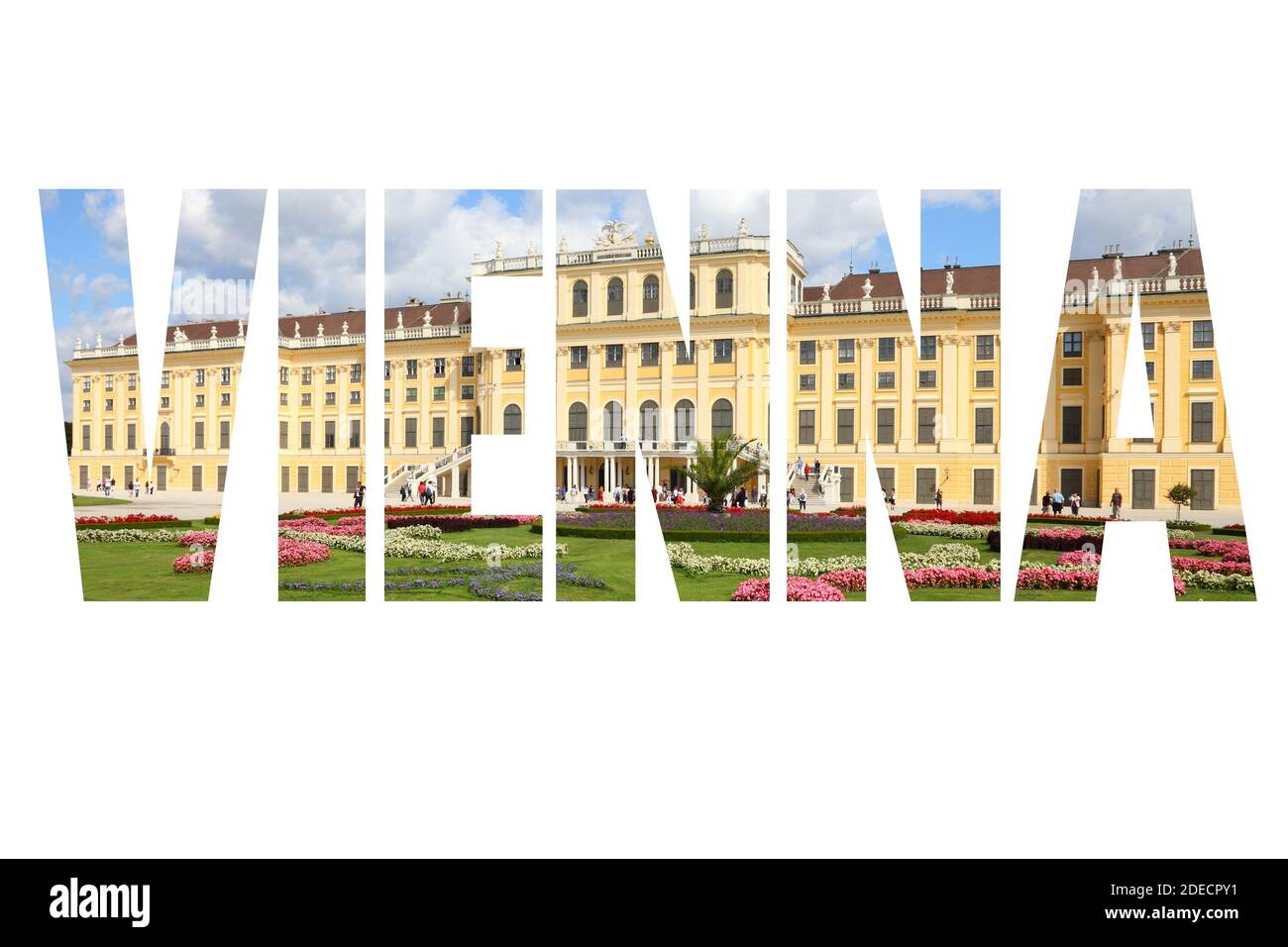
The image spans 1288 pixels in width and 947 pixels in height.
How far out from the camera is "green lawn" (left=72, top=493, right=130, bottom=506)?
1341 centimetres

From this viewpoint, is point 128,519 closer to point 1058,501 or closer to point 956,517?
point 956,517

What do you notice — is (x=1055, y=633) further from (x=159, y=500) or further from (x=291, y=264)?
(x=159, y=500)

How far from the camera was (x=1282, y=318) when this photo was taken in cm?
559

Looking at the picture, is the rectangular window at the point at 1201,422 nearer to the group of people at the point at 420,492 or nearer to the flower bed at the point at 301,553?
the group of people at the point at 420,492

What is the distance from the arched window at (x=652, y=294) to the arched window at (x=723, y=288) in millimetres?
1446

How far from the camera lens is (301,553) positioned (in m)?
10.3

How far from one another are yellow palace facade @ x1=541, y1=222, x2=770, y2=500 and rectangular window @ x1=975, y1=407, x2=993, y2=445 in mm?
4753

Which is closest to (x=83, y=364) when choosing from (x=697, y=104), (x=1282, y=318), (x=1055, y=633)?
(x=697, y=104)

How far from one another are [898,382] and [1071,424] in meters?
3.79

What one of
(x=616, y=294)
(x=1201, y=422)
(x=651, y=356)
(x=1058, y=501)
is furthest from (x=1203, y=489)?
(x=616, y=294)

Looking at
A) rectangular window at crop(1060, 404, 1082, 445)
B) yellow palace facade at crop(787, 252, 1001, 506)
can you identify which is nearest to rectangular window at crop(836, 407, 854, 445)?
yellow palace facade at crop(787, 252, 1001, 506)

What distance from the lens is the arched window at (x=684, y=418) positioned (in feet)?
76.7

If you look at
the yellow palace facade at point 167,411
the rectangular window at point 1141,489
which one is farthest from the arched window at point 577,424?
the rectangular window at point 1141,489

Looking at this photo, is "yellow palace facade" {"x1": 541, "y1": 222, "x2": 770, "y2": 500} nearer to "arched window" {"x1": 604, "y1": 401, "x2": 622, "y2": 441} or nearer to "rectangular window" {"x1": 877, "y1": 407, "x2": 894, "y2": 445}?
"arched window" {"x1": 604, "y1": 401, "x2": 622, "y2": 441}
